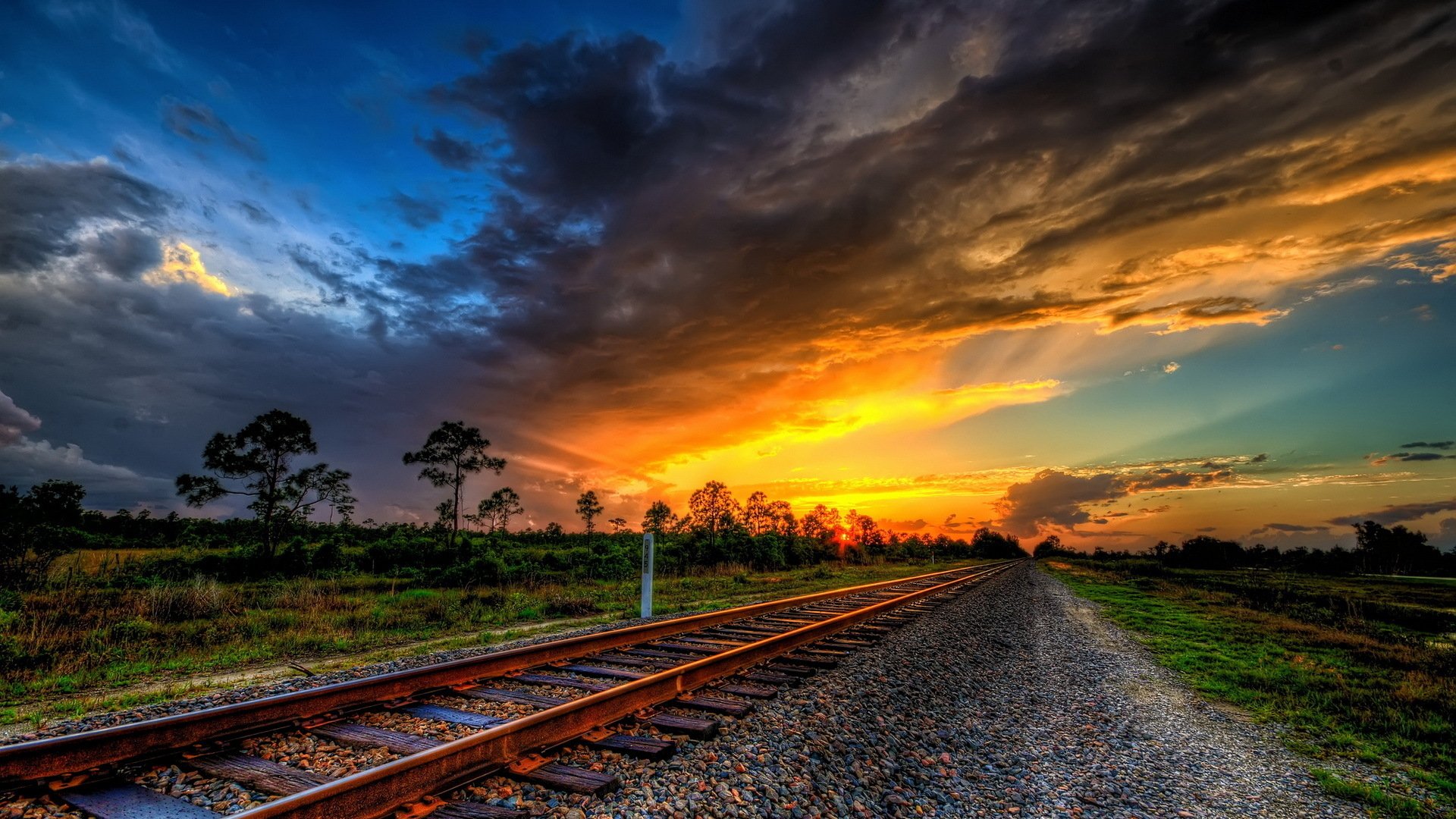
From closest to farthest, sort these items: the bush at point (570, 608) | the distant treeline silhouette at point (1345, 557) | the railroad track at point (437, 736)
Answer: the railroad track at point (437, 736), the bush at point (570, 608), the distant treeline silhouette at point (1345, 557)

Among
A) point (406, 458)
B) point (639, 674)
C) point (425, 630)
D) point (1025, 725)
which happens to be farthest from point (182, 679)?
point (406, 458)

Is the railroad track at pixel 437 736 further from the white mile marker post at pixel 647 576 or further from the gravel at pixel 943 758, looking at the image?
the white mile marker post at pixel 647 576

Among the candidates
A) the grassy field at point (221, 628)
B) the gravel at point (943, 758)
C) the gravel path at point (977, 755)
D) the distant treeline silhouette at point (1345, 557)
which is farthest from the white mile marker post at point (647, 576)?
the distant treeline silhouette at point (1345, 557)

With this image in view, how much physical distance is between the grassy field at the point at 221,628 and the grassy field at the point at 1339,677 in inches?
402

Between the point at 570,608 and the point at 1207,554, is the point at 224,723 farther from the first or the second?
the point at 1207,554

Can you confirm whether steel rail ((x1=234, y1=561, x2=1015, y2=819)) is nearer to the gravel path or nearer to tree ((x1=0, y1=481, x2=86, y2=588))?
the gravel path

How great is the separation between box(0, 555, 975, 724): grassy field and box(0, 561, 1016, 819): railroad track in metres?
2.88

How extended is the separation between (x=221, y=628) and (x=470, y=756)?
11.4 m

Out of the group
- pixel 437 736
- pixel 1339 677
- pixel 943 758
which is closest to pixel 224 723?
pixel 437 736

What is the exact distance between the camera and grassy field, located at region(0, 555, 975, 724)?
764cm

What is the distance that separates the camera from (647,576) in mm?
13242

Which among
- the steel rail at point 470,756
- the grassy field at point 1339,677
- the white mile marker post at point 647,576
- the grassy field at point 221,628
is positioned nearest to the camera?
the steel rail at point 470,756

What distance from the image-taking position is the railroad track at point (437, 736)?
3.57 m

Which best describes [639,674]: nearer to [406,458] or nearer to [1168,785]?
[1168,785]
